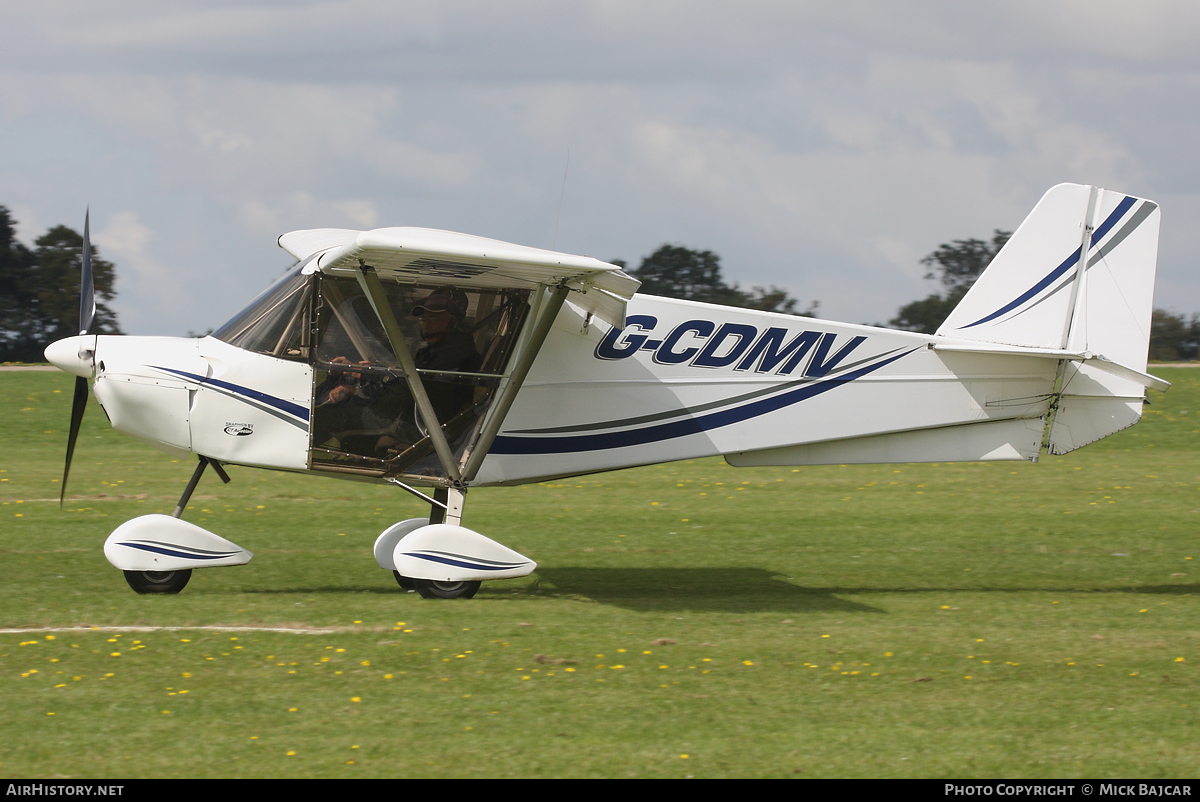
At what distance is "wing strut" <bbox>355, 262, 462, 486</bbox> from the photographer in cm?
805

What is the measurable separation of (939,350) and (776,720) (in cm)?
473

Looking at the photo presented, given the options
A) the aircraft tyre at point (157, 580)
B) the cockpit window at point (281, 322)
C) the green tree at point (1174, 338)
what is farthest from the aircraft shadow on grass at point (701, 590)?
the green tree at point (1174, 338)

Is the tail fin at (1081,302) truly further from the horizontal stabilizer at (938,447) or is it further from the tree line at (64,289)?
the tree line at (64,289)

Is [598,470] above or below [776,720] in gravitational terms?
above

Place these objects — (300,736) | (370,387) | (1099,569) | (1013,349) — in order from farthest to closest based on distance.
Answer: (1099,569), (1013,349), (370,387), (300,736)

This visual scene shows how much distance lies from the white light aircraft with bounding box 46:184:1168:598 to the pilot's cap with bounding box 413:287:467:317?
2 cm

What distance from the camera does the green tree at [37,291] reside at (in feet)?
103

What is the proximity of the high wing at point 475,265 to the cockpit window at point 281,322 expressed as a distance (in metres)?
0.21

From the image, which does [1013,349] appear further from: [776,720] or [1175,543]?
[776,720]

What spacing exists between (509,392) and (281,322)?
1861mm

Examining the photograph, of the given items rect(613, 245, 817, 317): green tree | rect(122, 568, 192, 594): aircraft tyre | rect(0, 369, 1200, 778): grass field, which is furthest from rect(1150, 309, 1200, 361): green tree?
rect(122, 568, 192, 594): aircraft tyre

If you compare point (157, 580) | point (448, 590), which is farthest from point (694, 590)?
point (157, 580)

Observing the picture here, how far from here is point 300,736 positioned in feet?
17.3
